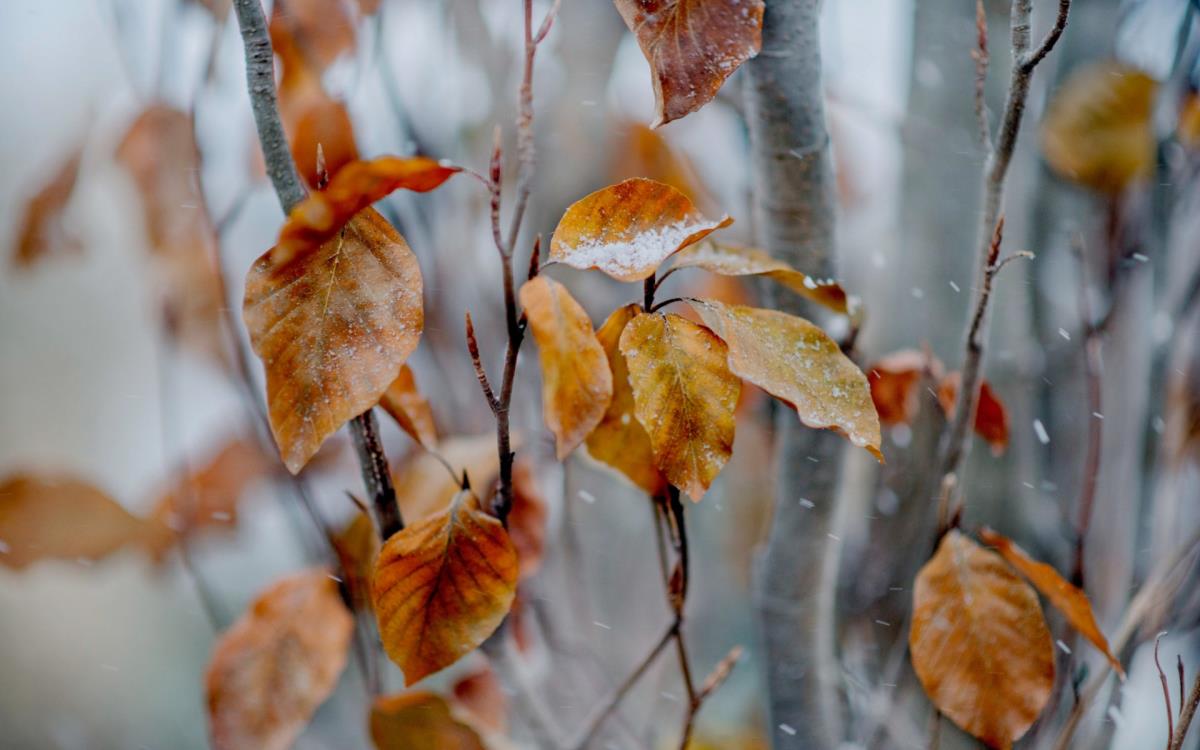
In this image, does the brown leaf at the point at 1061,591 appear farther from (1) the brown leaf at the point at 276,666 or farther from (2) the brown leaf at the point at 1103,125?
(2) the brown leaf at the point at 1103,125

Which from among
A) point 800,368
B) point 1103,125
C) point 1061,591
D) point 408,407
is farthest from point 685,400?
point 1103,125

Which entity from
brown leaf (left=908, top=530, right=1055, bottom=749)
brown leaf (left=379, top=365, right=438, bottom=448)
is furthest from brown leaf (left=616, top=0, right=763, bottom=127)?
brown leaf (left=908, top=530, right=1055, bottom=749)

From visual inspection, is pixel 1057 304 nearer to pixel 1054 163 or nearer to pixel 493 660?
pixel 1054 163

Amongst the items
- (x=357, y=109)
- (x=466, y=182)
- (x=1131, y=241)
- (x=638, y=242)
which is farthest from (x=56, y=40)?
(x=1131, y=241)

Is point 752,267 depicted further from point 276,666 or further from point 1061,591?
point 276,666

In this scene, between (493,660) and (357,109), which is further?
(357,109)

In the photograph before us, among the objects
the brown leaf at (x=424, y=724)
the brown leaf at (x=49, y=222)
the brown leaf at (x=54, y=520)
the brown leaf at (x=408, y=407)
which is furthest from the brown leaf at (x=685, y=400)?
the brown leaf at (x=49, y=222)
